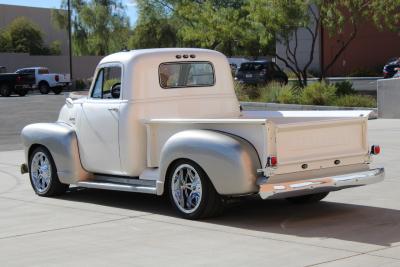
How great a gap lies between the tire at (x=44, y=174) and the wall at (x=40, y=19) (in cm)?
7674

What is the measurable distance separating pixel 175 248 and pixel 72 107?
3.64 meters

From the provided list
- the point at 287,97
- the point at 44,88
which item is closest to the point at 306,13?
the point at 287,97

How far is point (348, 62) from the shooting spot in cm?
5294

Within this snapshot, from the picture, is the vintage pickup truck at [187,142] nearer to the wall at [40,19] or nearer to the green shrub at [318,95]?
the green shrub at [318,95]

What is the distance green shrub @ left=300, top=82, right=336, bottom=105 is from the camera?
24.0 meters

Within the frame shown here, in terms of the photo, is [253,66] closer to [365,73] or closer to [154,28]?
[365,73]

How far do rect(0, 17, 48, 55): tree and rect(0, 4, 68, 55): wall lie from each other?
8143 mm

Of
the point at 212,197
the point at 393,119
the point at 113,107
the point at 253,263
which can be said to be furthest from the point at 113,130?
the point at 393,119

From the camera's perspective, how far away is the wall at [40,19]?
84.6 m

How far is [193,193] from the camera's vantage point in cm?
831

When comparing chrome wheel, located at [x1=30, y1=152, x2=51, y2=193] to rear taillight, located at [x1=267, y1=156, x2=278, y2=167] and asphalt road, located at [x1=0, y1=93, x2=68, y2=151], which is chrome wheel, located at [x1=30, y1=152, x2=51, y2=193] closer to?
rear taillight, located at [x1=267, y1=156, x2=278, y2=167]

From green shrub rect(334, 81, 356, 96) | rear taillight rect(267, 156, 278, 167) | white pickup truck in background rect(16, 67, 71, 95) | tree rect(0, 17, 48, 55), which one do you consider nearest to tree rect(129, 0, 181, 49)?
white pickup truck in background rect(16, 67, 71, 95)

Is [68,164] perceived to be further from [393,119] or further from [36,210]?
[393,119]

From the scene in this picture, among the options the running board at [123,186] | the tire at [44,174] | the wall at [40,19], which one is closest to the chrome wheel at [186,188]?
the running board at [123,186]
